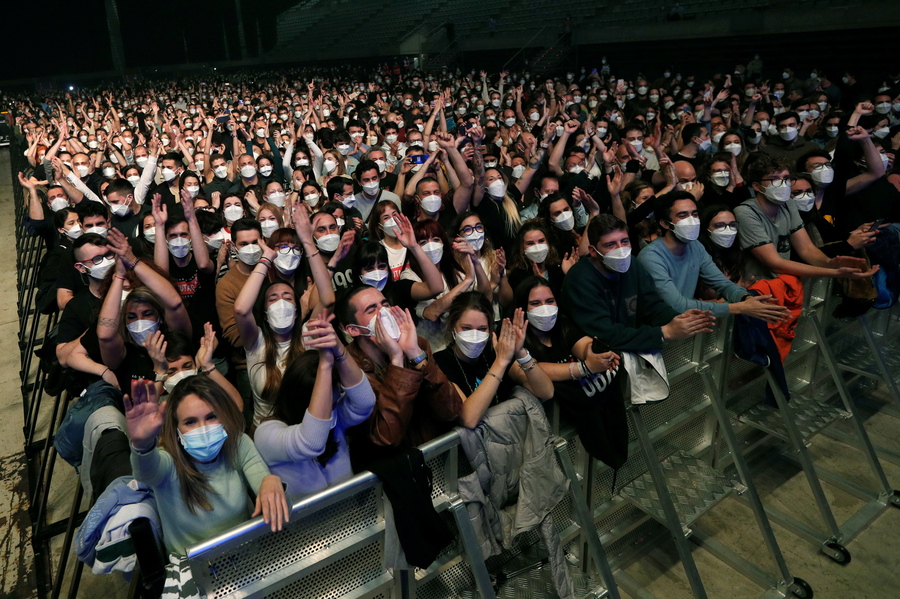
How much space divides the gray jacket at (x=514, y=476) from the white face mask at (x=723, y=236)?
220 cm

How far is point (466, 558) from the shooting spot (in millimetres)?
2842

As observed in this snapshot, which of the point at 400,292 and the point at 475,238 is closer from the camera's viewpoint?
the point at 400,292

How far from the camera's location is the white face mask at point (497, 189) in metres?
5.88

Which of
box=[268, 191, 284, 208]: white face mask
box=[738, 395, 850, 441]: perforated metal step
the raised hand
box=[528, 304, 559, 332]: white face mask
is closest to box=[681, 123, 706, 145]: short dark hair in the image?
box=[738, 395, 850, 441]: perforated metal step

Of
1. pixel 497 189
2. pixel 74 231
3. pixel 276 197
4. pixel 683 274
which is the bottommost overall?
pixel 683 274

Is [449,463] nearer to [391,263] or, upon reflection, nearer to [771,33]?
[391,263]

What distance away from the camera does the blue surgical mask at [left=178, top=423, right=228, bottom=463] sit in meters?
2.37

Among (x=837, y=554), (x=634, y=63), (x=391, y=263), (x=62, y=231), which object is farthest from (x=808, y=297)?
(x=634, y=63)

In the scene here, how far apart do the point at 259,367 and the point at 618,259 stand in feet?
7.06

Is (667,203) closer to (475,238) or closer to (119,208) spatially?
(475,238)

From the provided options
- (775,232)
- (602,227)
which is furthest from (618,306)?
(775,232)

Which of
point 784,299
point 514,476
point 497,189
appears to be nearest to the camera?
point 514,476

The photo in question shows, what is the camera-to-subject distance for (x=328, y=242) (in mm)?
4652

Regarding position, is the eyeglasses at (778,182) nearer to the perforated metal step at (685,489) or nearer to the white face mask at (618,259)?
the white face mask at (618,259)
